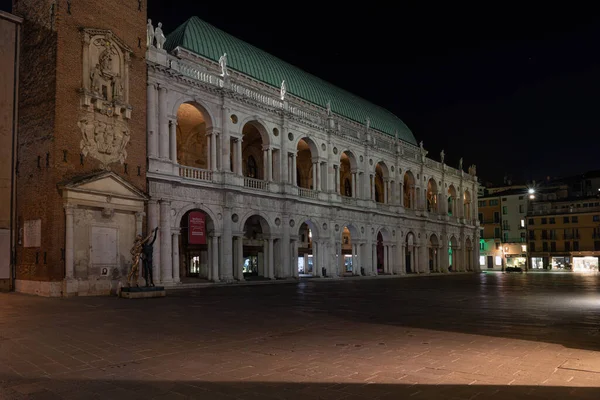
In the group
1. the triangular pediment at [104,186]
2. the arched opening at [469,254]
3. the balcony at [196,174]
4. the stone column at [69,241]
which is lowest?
the arched opening at [469,254]

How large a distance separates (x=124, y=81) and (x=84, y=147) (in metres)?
4.87

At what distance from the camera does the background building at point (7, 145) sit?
25.8 metres

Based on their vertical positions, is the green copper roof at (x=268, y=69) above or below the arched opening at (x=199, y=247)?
above

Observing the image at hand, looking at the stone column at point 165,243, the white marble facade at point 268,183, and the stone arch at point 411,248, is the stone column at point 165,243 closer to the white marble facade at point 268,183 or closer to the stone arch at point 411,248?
the white marble facade at point 268,183

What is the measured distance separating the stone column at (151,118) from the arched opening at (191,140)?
22.8 ft

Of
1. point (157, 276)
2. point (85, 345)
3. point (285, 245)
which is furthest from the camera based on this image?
point (285, 245)

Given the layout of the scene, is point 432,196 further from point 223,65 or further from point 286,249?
point 223,65

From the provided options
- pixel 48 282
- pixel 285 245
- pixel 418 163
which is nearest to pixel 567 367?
pixel 48 282

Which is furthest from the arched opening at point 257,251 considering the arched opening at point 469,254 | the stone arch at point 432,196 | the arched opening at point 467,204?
the arched opening at point 467,204

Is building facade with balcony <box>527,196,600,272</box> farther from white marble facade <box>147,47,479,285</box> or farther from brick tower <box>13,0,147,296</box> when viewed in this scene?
brick tower <box>13,0,147,296</box>

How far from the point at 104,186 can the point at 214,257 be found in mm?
10783

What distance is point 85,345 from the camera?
33.0 feet

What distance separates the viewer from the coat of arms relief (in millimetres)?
25750

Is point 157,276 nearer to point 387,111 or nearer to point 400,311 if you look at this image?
point 400,311
